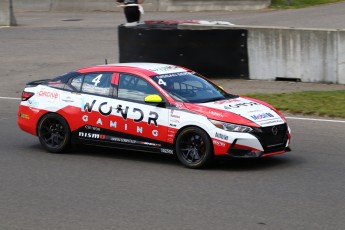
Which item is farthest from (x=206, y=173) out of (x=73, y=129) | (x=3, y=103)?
(x=3, y=103)

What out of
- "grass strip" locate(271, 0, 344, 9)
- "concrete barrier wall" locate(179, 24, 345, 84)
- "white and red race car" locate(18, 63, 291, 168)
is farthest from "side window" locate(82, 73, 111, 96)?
"grass strip" locate(271, 0, 344, 9)

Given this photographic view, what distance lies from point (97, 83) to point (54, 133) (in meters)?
1.07

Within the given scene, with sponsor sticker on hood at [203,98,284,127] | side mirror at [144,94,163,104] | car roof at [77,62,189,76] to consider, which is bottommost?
sponsor sticker on hood at [203,98,284,127]

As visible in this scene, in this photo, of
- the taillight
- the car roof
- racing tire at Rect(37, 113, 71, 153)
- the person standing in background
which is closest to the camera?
the car roof

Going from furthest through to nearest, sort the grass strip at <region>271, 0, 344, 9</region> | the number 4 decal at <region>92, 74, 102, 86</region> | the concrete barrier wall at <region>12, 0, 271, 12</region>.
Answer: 1. the grass strip at <region>271, 0, 344, 9</region>
2. the concrete barrier wall at <region>12, 0, 271, 12</region>
3. the number 4 decal at <region>92, 74, 102, 86</region>

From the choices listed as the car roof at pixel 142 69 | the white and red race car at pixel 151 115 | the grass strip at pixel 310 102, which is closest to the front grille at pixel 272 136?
the white and red race car at pixel 151 115

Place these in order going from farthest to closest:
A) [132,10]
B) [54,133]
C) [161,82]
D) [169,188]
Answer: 1. [132,10]
2. [54,133]
3. [161,82]
4. [169,188]

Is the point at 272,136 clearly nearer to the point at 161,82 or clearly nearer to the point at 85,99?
the point at 161,82

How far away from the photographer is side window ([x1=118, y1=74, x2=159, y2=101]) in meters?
11.8

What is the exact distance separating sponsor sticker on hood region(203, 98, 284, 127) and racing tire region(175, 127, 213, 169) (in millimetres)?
467

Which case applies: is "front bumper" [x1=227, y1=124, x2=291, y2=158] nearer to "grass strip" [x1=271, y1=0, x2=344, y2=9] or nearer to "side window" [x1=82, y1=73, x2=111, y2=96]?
"side window" [x1=82, y1=73, x2=111, y2=96]

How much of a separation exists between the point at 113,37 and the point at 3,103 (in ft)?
35.1

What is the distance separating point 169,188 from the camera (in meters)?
10.3

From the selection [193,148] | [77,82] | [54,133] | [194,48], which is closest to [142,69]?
[77,82]
